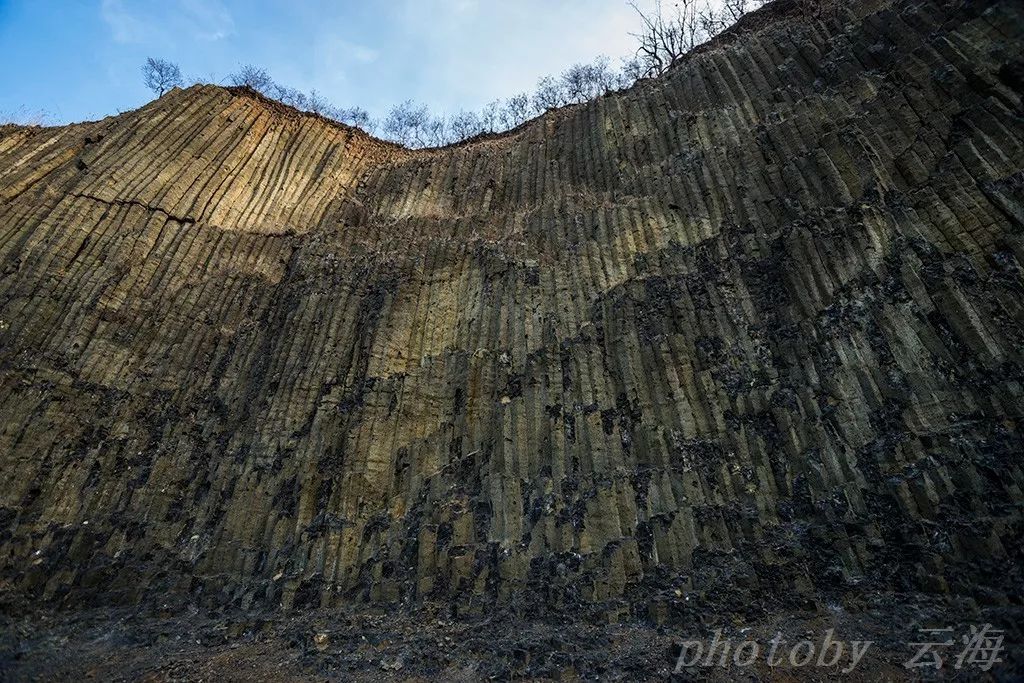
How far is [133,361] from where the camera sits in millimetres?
12352

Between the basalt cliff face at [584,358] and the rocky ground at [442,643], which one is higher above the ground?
the basalt cliff face at [584,358]

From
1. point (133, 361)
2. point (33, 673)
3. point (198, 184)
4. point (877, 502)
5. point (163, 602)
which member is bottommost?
point (33, 673)

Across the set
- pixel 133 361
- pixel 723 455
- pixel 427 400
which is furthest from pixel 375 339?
pixel 723 455

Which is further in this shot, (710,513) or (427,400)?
(427,400)

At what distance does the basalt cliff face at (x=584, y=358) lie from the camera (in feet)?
26.7

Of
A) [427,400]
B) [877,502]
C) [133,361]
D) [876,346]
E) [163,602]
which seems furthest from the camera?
[133,361]

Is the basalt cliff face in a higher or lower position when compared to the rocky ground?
higher

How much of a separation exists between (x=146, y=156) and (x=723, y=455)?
16.3 meters

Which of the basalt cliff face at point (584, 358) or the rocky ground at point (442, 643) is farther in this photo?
the basalt cliff face at point (584, 358)

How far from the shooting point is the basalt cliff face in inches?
321

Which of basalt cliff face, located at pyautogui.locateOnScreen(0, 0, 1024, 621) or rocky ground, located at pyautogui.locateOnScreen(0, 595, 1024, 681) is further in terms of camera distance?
basalt cliff face, located at pyautogui.locateOnScreen(0, 0, 1024, 621)

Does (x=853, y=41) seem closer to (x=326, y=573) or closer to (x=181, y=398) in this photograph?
(x=326, y=573)

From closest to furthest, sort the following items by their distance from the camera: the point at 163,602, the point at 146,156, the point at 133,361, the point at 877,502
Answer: the point at 877,502 < the point at 163,602 < the point at 133,361 < the point at 146,156

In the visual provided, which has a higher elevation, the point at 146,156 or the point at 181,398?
the point at 146,156
